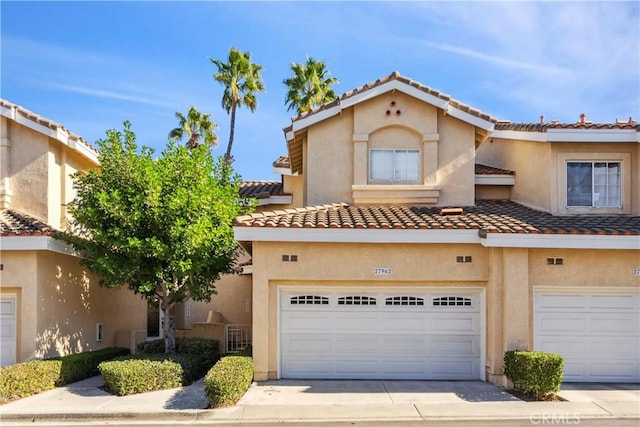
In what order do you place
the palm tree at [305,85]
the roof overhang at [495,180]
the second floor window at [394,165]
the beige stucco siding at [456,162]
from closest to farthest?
the beige stucco siding at [456,162] → the second floor window at [394,165] → the roof overhang at [495,180] → the palm tree at [305,85]

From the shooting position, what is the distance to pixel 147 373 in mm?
12367

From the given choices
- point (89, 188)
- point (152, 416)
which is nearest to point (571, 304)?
point (152, 416)

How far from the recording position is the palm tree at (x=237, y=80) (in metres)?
32.5

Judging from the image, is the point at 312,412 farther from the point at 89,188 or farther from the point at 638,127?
the point at 638,127

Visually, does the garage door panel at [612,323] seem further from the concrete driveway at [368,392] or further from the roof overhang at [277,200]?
the roof overhang at [277,200]

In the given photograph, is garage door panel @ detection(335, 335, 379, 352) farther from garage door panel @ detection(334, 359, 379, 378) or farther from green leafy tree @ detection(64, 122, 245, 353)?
green leafy tree @ detection(64, 122, 245, 353)

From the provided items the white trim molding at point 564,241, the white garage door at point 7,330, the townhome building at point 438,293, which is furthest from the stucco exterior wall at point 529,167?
the white garage door at point 7,330

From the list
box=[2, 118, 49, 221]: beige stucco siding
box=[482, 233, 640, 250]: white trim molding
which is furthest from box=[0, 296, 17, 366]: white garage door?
box=[482, 233, 640, 250]: white trim molding

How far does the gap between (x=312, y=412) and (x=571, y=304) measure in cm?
704

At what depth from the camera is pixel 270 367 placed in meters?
13.3

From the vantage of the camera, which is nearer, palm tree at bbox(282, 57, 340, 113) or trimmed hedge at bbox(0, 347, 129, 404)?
trimmed hedge at bbox(0, 347, 129, 404)

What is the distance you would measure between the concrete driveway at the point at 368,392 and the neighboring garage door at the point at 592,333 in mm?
2048

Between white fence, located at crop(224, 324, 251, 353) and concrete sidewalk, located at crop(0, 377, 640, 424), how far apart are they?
5288mm

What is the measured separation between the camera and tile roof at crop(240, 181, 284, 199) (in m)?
21.0
